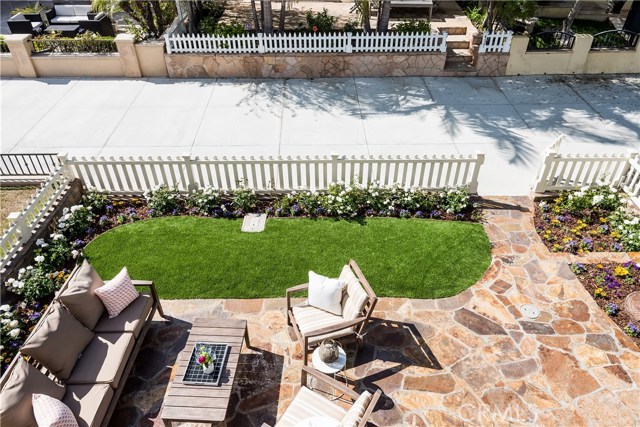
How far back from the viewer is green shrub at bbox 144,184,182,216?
28.8 feet

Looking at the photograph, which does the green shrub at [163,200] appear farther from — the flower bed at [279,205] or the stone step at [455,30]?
the stone step at [455,30]

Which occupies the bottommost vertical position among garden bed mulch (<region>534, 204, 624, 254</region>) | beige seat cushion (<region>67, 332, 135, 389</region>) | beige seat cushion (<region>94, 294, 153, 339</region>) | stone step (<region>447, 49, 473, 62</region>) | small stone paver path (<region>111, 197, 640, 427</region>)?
small stone paver path (<region>111, 197, 640, 427</region>)

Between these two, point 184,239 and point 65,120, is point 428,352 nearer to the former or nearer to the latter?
point 184,239

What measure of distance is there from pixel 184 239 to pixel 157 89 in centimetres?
674

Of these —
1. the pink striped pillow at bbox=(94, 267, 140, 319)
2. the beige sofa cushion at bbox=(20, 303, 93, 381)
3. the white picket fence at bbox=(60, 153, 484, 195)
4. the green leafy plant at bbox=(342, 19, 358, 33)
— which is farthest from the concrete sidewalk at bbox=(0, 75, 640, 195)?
the beige sofa cushion at bbox=(20, 303, 93, 381)

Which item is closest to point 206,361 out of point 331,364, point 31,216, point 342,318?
point 331,364

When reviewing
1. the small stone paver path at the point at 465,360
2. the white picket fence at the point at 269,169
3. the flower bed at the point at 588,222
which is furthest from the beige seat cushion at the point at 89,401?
the flower bed at the point at 588,222

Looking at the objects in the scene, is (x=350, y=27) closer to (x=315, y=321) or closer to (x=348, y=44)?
(x=348, y=44)

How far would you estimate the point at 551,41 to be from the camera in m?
13.7

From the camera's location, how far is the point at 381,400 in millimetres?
5883

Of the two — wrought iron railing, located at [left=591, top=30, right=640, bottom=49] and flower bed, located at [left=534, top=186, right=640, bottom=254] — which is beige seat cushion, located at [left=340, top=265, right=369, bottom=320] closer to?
flower bed, located at [left=534, top=186, right=640, bottom=254]

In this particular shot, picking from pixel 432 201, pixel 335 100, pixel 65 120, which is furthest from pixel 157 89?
pixel 432 201

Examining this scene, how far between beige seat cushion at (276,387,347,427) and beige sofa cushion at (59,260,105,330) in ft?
9.37

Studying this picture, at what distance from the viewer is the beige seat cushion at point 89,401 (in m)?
5.09
